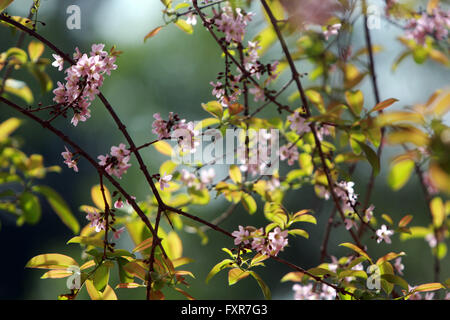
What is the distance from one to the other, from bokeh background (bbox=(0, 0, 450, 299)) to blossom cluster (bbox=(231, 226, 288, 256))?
4260 millimetres

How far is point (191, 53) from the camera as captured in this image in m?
7.89

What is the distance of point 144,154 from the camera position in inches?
232

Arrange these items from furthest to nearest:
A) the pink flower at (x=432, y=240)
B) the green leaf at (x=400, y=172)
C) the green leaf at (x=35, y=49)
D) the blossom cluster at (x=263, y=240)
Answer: the pink flower at (x=432, y=240) < the green leaf at (x=35, y=49) < the blossom cluster at (x=263, y=240) < the green leaf at (x=400, y=172)

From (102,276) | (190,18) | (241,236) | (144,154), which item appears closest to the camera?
(102,276)

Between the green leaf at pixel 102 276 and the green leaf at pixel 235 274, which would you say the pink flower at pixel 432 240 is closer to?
the green leaf at pixel 235 274

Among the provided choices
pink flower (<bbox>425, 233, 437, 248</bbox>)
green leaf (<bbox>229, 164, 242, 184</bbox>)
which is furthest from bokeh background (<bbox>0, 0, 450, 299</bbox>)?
green leaf (<bbox>229, 164, 242, 184</bbox>)

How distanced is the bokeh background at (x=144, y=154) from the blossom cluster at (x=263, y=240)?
4.26 meters

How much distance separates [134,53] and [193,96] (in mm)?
1270

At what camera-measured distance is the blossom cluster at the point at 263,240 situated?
798mm

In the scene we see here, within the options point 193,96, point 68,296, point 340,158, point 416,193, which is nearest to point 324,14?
point 340,158

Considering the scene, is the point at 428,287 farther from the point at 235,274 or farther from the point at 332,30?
the point at 332,30

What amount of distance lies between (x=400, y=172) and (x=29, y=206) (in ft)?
3.14

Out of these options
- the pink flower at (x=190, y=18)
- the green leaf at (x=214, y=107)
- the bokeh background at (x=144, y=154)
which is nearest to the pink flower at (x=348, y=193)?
the green leaf at (x=214, y=107)

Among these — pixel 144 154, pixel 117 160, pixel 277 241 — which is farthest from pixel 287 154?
pixel 144 154
